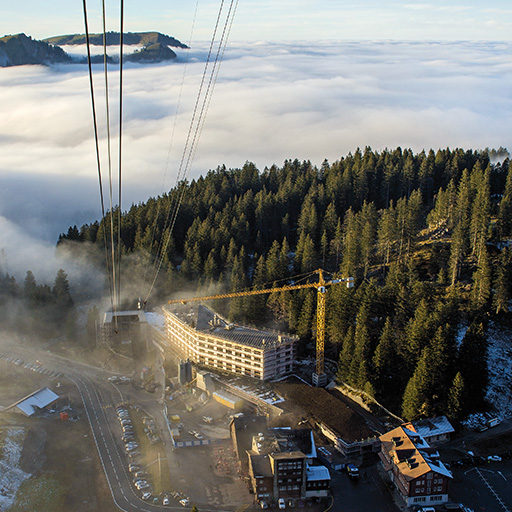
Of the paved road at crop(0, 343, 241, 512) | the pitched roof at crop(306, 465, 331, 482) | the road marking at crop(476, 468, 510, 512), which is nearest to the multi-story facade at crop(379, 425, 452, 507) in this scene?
the road marking at crop(476, 468, 510, 512)

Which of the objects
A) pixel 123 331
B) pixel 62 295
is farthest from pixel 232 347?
pixel 62 295

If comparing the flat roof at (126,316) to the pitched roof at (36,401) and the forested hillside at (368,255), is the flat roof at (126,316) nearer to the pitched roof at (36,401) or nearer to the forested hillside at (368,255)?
the forested hillside at (368,255)

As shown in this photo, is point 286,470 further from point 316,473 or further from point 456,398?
point 456,398

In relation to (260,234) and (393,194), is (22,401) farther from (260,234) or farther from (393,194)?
(393,194)

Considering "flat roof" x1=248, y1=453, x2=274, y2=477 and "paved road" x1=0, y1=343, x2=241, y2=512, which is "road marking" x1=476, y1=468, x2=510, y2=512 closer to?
"flat roof" x1=248, y1=453, x2=274, y2=477

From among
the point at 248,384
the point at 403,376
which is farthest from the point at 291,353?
the point at 403,376

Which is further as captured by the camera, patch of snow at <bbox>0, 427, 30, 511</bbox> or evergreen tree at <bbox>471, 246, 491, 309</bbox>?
evergreen tree at <bbox>471, 246, 491, 309</bbox>
